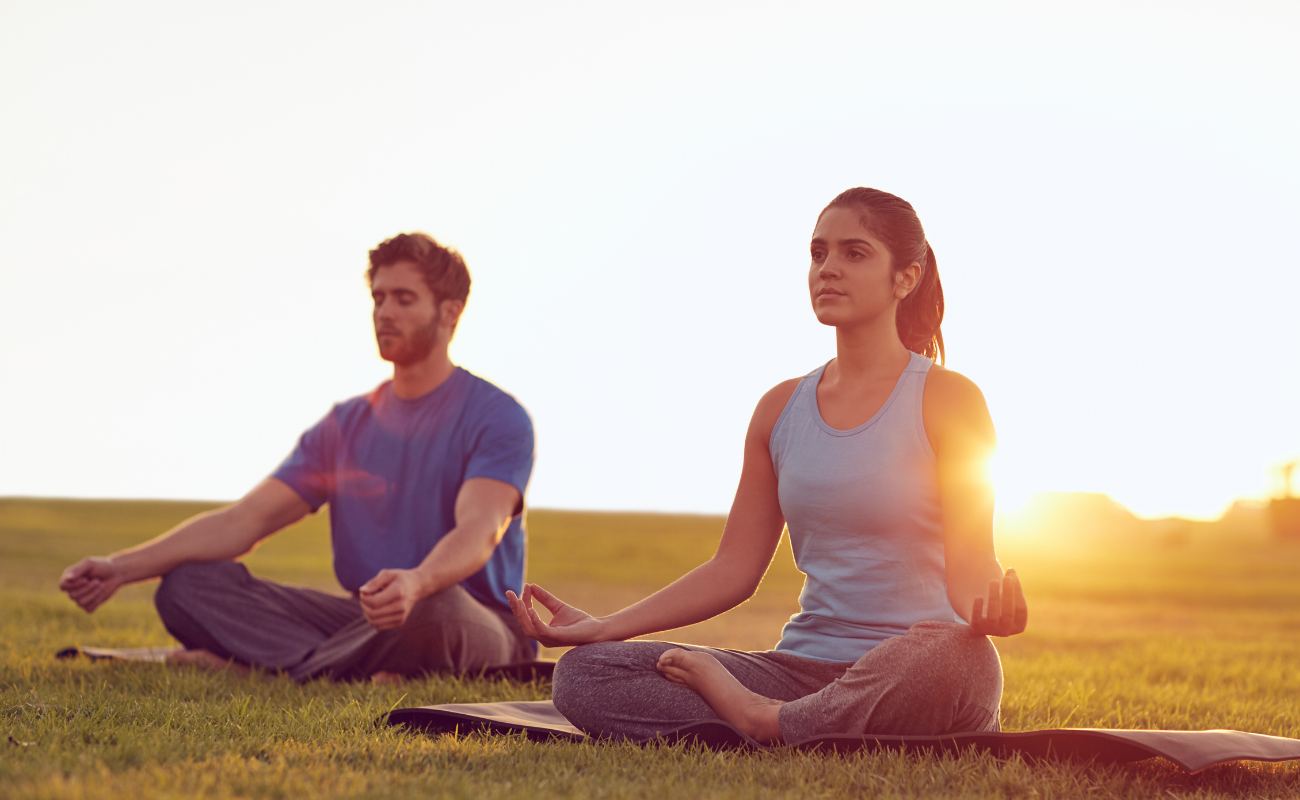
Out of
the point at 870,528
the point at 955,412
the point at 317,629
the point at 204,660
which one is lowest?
the point at 204,660

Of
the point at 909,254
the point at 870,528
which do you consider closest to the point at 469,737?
the point at 870,528

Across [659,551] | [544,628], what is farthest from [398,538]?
[659,551]

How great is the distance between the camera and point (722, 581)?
407 cm

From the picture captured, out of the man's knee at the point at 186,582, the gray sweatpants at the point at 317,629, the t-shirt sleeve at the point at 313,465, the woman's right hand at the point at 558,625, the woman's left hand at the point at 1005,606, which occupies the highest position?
the t-shirt sleeve at the point at 313,465

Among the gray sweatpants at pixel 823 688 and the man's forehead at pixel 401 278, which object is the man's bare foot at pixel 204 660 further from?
the gray sweatpants at pixel 823 688

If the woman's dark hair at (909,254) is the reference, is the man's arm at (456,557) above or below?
below

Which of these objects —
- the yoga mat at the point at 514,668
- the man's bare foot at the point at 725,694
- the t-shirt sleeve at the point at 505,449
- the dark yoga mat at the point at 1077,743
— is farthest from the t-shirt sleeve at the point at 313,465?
the man's bare foot at the point at 725,694

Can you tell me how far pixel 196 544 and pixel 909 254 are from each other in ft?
14.3

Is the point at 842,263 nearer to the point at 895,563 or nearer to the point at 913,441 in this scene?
the point at 913,441

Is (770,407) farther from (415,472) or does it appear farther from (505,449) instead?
(415,472)

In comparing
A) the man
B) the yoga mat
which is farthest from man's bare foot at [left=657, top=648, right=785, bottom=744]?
the man

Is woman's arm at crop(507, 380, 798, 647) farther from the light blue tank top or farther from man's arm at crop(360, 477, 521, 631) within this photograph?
man's arm at crop(360, 477, 521, 631)

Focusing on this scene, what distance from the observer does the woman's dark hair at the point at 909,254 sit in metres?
3.88

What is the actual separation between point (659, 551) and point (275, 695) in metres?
28.3
